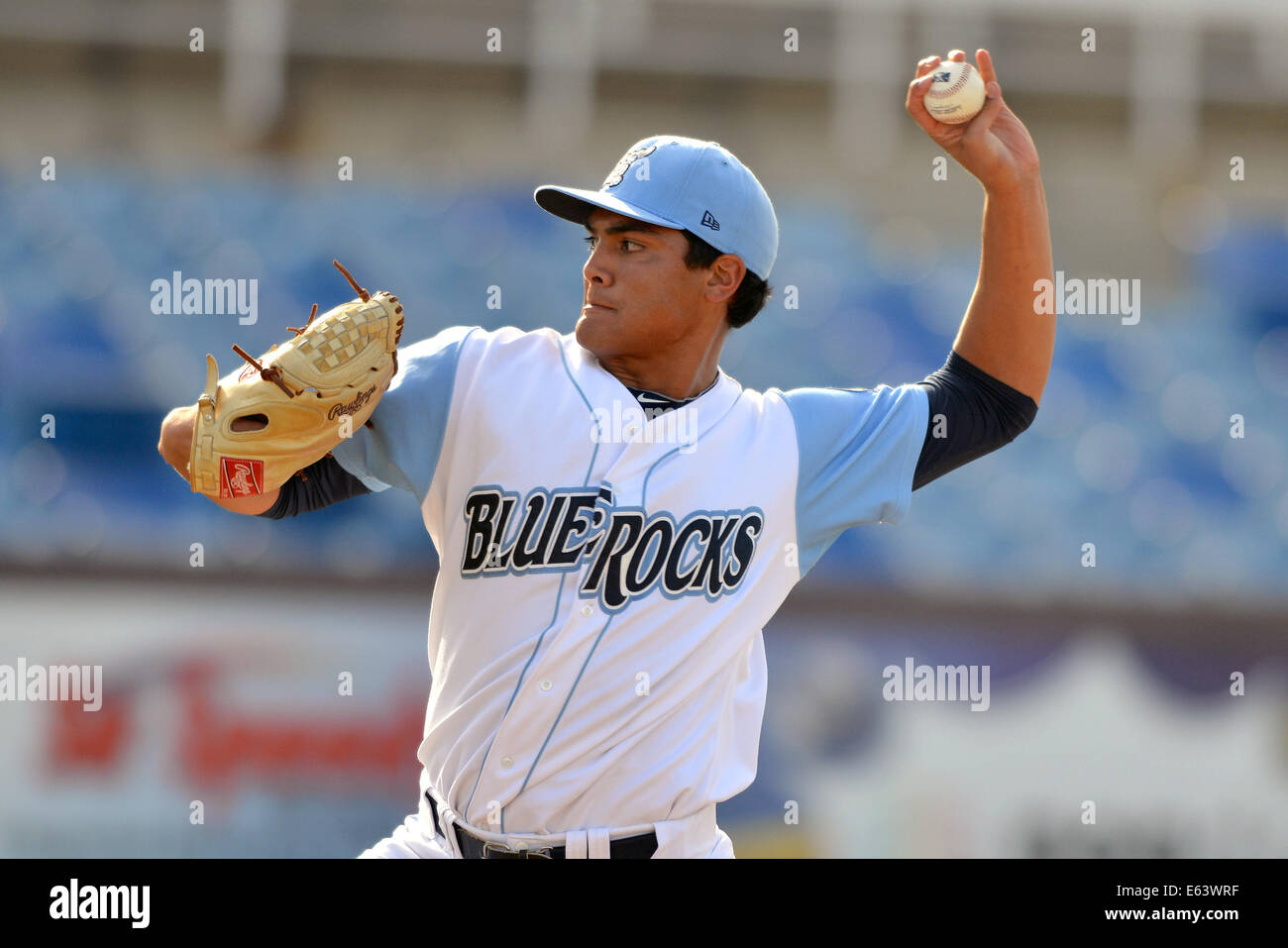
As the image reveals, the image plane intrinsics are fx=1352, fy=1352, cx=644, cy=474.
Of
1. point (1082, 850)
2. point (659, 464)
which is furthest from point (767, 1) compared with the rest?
point (659, 464)

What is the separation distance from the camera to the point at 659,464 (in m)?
2.30

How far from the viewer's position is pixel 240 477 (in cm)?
211

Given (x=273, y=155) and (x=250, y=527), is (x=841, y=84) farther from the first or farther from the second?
(x=250, y=527)

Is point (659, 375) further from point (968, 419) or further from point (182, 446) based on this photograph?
point (182, 446)

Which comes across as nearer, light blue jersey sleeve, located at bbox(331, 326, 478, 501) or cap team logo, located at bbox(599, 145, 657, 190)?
light blue jersey sleeve, located at bbox(331, 326, 478, 501)

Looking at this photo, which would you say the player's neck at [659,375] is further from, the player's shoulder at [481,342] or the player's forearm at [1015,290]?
the player's forearm at [1015,290]

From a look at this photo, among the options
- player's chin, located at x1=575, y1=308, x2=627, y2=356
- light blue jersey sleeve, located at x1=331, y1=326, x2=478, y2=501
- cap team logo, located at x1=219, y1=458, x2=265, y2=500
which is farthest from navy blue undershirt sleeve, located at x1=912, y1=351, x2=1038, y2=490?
cap team logo, located at x1=219, y1=458, x2=265, y2=500

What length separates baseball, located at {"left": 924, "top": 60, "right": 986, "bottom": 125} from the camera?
7.75 ft

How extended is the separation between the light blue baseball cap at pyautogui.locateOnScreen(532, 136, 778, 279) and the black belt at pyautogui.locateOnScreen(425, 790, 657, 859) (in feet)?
3.47

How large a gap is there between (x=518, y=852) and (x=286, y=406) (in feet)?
2.66

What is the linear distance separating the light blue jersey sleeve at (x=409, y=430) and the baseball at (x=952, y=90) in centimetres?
91

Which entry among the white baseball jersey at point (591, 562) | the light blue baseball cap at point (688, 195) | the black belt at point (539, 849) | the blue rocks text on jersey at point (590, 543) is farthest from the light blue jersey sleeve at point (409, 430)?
the black belt at point (539, 849)

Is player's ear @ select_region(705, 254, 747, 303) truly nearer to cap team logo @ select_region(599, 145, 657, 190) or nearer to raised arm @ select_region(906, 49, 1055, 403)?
cap team logo @ select_region(599, 145, 657, 190)

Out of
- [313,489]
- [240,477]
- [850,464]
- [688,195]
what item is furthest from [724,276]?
[240,477]
